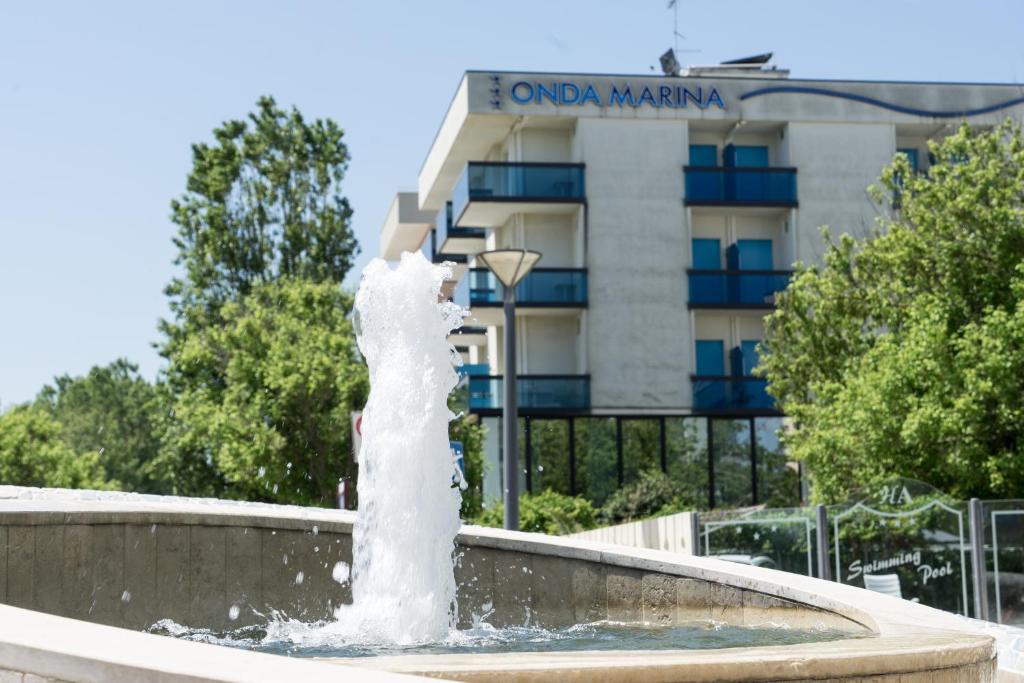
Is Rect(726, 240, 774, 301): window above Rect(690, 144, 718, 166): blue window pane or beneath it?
beneath

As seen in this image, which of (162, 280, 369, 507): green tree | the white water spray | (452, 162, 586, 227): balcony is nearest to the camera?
the white water spray

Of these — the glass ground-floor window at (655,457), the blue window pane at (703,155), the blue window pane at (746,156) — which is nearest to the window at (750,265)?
the blue window pane at (746,156)

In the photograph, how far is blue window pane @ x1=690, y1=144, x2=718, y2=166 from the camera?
41.5 metres

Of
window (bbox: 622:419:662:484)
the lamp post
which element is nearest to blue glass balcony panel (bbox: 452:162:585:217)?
window (bbox: 622:419:662:484)

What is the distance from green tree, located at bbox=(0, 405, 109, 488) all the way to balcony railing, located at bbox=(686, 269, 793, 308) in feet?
87.1

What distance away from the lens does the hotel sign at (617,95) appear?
129ft

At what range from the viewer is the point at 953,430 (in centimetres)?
2203

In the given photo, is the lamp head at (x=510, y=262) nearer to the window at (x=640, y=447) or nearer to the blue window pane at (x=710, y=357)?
the window at (x=640, y=447)

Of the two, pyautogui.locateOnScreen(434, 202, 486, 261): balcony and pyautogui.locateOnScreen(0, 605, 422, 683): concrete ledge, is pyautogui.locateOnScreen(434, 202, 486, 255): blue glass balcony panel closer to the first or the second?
pyautogui.locateOnScreen(434, 202, 486, 261): balcony

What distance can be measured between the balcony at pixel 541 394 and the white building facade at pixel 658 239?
0.05m

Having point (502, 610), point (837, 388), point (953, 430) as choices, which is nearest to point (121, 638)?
point (502, 610)

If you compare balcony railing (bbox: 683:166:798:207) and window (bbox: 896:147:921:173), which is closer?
balcony railing (bbox: 683:166:798:207)

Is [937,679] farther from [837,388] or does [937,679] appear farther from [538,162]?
[538,162]

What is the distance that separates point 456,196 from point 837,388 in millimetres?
16850
